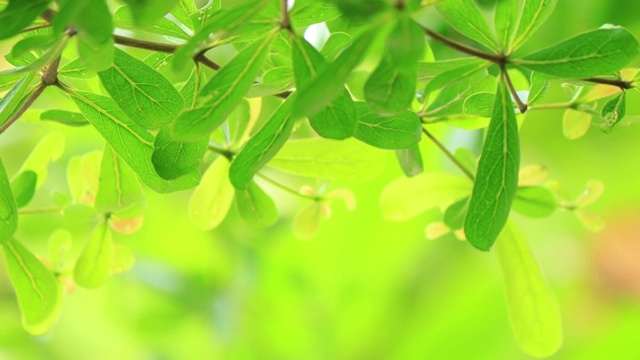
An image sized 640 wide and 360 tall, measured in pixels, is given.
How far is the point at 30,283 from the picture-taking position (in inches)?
16.1

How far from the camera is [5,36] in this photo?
8.3 inches

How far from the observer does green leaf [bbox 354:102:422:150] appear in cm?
30

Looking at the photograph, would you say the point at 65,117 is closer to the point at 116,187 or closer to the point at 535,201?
the point at 116,187

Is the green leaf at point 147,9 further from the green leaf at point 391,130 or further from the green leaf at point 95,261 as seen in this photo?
the green leaf at point 95,261

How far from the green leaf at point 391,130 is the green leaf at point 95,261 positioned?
218 mm

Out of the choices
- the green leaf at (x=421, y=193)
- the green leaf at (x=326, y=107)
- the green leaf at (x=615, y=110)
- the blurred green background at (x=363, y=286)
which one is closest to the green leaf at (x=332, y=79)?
the green leaf at (x=326, y=107)

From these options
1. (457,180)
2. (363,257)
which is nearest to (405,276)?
(363,257)

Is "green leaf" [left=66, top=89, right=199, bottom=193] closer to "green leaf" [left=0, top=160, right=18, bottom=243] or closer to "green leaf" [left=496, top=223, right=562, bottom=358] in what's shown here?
"green leaf" [left=0, top=160, right=18, bottom=243]

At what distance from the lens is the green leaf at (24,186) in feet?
1.41

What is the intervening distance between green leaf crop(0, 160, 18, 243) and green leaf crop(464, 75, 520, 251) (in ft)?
0.68

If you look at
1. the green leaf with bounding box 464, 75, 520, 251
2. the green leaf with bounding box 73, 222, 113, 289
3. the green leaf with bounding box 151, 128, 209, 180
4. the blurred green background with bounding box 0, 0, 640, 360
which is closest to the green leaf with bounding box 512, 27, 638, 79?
the green leaf with bounding box 464, 75, 520, 251

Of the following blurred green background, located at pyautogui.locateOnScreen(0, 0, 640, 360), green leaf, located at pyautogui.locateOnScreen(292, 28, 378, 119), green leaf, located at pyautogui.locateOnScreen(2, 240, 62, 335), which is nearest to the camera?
green leaf, located at pyautogui.locateOnScreen(292, 28, 378, 119)

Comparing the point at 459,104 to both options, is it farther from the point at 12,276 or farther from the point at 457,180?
the point at 12,276

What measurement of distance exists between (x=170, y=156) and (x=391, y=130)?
97 millimetres
